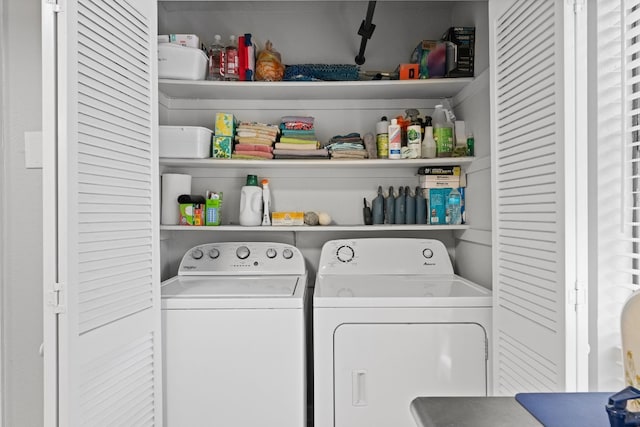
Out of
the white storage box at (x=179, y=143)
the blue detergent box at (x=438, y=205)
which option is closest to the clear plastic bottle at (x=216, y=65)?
the white storage box at (x=179, y=143)

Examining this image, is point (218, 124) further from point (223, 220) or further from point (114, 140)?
point (114, 140)

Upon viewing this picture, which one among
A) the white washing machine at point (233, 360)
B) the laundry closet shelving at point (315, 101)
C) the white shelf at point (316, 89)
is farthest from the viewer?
the laundry closet shelving at point (315, 101)

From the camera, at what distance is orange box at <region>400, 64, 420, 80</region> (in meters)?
2.46

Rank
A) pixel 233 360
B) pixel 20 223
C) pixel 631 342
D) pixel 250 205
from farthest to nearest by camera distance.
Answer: pixel 250 205, pixel 233 360, pixel 20 223, pixel 631 342

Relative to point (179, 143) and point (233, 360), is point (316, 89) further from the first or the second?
point (233, 360)

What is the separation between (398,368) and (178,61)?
1829 millimetres

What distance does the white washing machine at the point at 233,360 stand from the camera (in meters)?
1.95

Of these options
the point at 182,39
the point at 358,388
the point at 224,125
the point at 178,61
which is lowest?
the point at 358,388

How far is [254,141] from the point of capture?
2484 millimetres

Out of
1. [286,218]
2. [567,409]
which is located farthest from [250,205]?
[567,409]

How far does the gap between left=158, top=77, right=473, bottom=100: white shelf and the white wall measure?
0.63 m

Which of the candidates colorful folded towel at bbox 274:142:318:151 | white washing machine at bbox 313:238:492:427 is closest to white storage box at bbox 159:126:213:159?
colorful folded towel at bbox 274:142:318:151

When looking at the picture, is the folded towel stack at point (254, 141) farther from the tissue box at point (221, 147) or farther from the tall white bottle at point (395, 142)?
the tall white bottle at point (395, 142)

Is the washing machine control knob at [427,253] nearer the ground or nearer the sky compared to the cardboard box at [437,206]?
nearer the ground
